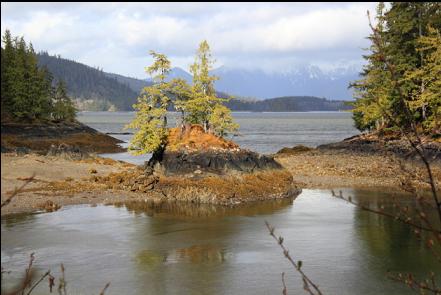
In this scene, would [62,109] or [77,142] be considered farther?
[62,109]

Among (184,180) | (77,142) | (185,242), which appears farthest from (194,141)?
(77,142)

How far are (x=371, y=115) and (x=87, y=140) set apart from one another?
46.2 meters

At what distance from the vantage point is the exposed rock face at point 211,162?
37.1 metres

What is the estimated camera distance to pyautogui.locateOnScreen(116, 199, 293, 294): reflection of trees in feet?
59.0

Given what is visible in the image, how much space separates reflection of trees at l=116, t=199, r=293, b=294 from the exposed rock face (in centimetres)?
391

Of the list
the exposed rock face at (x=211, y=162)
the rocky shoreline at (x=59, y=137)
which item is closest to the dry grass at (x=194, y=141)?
the exposed rock face at (x=211, y=162)

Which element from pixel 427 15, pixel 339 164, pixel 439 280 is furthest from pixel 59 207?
pixel 427 15

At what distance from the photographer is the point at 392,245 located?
22547 millimetres

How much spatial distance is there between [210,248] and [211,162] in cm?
1503

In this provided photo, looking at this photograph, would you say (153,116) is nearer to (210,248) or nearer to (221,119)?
(221,119)

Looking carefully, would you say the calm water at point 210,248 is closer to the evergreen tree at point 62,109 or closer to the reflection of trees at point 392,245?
the reflection of trees at point 392,245

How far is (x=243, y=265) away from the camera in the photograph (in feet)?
65.1

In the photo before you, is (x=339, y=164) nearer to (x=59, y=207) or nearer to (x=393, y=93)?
(x=393, y=93)

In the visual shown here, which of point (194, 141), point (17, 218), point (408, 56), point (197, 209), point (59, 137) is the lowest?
point (197, 209)
